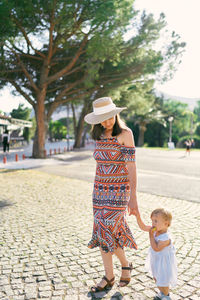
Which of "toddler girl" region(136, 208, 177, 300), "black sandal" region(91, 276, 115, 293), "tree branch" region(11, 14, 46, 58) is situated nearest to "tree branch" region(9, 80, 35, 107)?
"tree branch" region(11, 14, 46, 58)

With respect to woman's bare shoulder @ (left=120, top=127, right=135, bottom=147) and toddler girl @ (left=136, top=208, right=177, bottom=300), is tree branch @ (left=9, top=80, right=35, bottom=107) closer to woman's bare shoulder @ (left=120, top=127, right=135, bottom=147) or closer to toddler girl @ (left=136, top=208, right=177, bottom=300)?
woman's bare shoulder @ (left=120, top=127, right=135, bottom=147)

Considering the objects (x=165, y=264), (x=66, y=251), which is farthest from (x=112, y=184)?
(x=66, y=251)

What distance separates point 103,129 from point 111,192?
705mm

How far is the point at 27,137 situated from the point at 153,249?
39.3 metres

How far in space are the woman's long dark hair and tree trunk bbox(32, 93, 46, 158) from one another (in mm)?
15183

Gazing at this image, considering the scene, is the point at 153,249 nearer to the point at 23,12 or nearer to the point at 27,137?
the point at 23,12

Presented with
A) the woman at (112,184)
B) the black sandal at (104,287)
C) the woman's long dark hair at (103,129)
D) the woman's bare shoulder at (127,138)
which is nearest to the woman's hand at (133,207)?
the woman at (112,184)

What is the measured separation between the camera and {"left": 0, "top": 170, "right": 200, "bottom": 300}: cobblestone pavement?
9.64 ft

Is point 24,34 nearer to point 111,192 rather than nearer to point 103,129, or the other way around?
point 103,129

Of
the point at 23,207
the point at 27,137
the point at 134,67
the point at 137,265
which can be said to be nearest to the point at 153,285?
the point at 137,265

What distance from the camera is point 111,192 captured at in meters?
2.81

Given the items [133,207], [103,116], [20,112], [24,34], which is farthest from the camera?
[20,112]

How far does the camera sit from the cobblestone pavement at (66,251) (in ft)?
9.64

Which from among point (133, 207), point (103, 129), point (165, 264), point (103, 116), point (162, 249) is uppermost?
point (103, 116)
